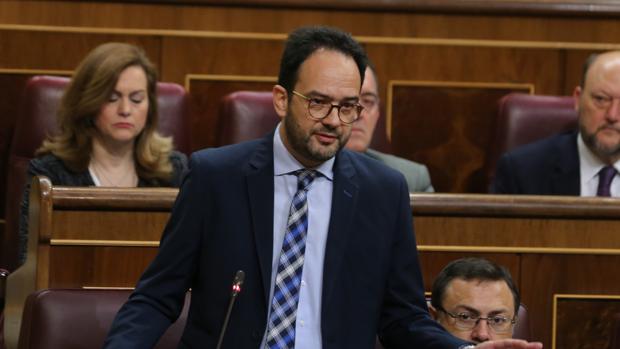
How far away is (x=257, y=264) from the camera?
117cm

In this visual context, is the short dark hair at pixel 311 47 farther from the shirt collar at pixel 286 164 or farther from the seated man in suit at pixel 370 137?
the seated man in suit at pixel 370 137

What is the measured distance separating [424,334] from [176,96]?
1041mm

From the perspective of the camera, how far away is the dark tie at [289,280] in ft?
3.81

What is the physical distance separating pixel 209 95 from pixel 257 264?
1165 millimetres

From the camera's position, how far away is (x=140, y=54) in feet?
6.57

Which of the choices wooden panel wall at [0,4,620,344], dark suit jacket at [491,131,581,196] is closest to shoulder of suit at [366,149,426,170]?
dark suit jacket at [491,131,581,196]

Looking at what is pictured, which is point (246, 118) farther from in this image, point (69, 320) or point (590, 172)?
point (69, 320)

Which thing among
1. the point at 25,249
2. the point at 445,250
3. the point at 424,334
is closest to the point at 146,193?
the point at 25,249

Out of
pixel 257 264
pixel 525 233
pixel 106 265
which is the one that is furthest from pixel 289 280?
pixel 525 233

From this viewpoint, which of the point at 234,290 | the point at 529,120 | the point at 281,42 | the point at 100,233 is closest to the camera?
the point at 234,290

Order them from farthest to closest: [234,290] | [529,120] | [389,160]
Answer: [529,120] < [389,160] < [234,290]

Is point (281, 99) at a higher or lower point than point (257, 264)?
higher

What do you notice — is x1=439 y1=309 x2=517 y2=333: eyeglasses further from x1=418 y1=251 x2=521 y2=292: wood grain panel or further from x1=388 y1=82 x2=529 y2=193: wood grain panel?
x1=388 y1=82 x2=529 y2=193: wood grain panel

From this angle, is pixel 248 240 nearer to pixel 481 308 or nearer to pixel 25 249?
pixel 481 308
